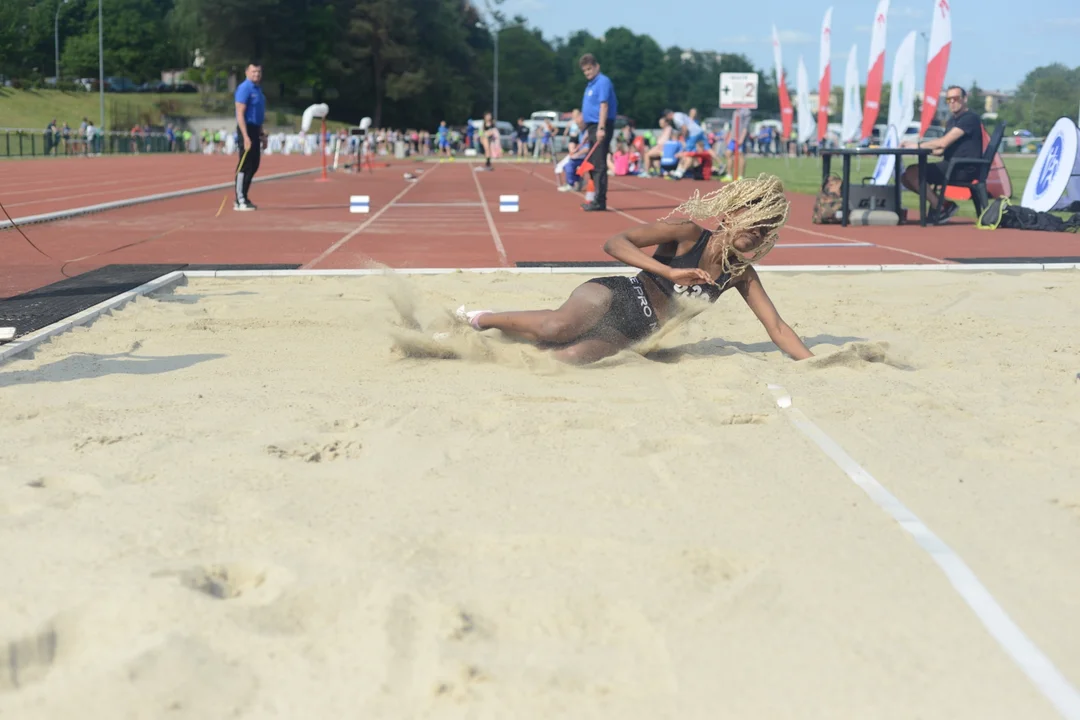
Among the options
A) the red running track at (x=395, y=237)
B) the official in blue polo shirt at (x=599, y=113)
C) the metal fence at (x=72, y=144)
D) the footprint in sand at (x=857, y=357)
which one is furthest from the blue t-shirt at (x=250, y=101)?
the metal fence at (x=72, y=144)

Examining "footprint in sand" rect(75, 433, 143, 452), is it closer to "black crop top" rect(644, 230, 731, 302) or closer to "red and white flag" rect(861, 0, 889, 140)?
"black crop top" rect(644, 230, 731, 302)

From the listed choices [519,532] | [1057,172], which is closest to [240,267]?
[519,532]

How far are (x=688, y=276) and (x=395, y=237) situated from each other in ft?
25.9

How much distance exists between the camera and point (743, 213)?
5359 millimetres

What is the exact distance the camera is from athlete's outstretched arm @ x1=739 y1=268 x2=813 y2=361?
5645mm

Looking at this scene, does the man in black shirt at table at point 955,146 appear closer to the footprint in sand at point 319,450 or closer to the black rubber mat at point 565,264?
the black rubber mat at point 565,264

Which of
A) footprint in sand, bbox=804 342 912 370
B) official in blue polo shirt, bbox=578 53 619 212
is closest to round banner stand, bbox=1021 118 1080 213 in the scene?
official in blue polo shirt, bbox=578 53 619 212

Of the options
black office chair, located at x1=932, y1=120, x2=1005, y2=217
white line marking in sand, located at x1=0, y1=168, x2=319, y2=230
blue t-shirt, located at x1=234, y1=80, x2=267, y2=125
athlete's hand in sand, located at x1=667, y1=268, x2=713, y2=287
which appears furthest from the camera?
blue t-shirt, located at x1=234, y1=80, x2=267, y2=125

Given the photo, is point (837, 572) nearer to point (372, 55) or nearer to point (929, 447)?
point (929, 447)

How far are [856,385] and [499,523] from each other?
2.44m

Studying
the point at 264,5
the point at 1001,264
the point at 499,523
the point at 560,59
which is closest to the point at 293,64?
the point at 264,5

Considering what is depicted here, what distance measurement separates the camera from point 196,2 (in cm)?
7962

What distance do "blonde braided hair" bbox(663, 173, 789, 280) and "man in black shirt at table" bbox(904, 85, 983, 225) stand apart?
9.22 m

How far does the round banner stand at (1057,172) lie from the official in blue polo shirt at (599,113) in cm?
551
